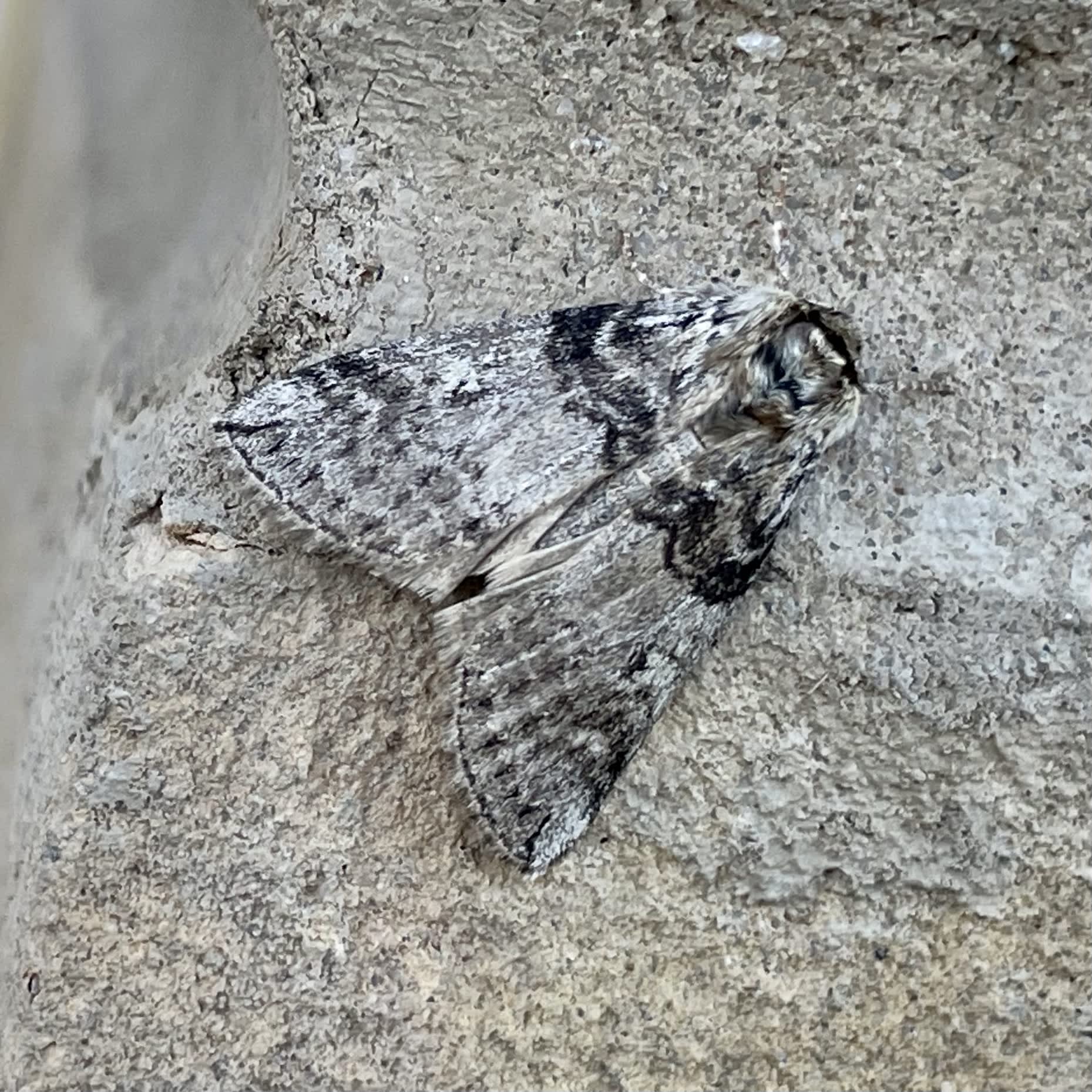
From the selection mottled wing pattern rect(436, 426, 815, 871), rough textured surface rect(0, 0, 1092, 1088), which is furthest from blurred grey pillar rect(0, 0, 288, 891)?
mottled wing pattern rect(436, 426, 815, 871)

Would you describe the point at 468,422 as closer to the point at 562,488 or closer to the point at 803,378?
the point at 562,488

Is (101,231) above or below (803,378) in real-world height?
above

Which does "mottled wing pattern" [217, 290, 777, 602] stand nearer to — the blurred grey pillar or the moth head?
the moth head

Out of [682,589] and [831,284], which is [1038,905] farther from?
[831,284]

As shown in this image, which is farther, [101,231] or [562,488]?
[101,231]

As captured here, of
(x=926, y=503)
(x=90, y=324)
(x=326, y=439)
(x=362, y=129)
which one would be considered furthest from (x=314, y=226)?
(x=926, y=503)

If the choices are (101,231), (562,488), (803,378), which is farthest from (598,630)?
(101,231)

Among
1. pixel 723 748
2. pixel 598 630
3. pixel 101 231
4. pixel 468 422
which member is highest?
pixel 101 231
